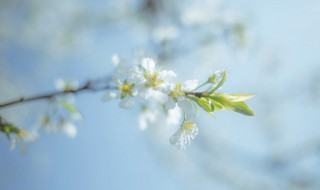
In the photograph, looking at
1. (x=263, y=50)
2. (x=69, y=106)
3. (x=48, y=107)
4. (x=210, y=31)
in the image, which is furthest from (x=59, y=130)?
(x=263, y=50)

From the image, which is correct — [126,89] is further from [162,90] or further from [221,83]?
[221,83]

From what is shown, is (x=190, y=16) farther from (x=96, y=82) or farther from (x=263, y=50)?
(x=96, y=82)

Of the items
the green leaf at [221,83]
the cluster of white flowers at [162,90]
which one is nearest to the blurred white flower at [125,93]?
the cluster of white flowers at [162,90]

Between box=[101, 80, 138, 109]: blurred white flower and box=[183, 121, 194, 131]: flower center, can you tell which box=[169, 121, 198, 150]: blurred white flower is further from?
box=[101, 80, 138, 109]: blurred white flower

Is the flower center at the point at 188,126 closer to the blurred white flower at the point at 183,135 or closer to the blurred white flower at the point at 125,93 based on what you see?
the blurred white flower at the point at 183,135

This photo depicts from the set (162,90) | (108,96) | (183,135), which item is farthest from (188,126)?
(108,96)
